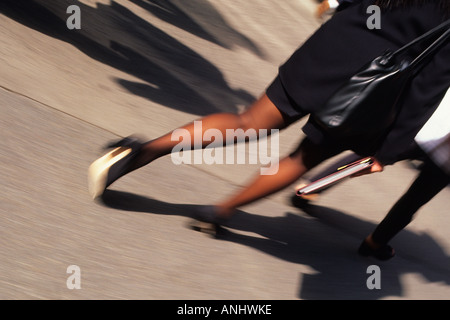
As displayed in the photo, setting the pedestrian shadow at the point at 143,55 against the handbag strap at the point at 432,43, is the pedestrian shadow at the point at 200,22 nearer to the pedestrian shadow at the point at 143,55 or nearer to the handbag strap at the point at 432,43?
the pedestrian shadow at the point at 143,55

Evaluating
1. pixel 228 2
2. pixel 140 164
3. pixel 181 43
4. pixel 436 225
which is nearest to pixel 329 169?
pixel 436 225

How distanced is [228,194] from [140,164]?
831 millimetres

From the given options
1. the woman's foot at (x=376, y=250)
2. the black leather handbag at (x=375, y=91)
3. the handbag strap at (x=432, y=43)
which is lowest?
the woman's foot at (x=376, y=250)

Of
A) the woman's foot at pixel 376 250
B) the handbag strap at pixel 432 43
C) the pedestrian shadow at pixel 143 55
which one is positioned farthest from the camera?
the pedestrian shadow at pixel 143 55

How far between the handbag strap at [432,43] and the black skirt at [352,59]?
0.15 feet

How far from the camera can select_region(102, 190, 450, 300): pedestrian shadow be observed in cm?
320

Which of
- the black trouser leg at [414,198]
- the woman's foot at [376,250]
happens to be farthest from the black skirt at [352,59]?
the woman's foot at [376,250]

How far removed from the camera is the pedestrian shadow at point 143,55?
4.80m

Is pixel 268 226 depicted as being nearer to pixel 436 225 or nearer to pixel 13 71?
pixel 436 225

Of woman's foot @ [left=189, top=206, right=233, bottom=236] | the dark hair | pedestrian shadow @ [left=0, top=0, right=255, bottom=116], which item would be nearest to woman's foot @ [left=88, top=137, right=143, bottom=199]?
woman's foot @ [left=189, top=206, right=233, bottom=236]

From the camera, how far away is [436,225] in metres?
4.01

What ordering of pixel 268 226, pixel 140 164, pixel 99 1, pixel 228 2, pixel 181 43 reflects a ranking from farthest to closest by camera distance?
pixel 228 2 < pixel 99 1 < pixel 181 43 < pixel 268 226 < pixel 140 164

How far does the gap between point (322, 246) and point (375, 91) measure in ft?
3.94

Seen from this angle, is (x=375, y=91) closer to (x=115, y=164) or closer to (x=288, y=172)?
(x=288, y=172)
